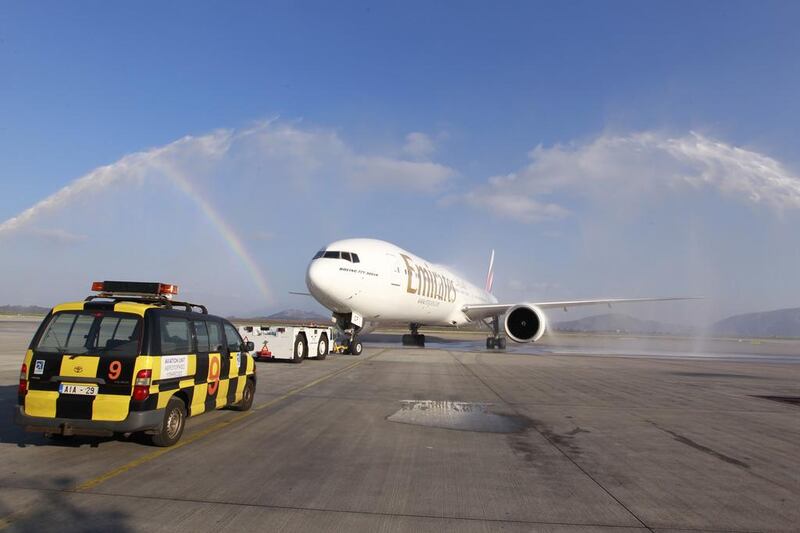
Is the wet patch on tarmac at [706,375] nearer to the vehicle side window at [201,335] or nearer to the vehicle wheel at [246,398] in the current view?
the vehicle wheel at [246,398]

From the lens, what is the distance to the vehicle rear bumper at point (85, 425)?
6.17 meters

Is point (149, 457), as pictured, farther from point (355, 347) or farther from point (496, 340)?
point (496, 340)

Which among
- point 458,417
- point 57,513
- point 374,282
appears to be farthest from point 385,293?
point 57,513

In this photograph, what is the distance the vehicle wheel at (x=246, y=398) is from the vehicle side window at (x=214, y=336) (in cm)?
143

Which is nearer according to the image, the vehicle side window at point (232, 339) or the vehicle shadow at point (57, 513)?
the vehicle shadow at point (57, 513)

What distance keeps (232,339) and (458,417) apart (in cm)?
429

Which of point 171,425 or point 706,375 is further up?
point 706,375

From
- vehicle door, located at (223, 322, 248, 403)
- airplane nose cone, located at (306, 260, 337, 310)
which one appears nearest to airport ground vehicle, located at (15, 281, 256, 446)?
vehicle door, located at (223, 322, 248, 403)

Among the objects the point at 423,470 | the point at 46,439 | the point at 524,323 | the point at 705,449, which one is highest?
the point at 524,323

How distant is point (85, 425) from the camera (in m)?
6.20

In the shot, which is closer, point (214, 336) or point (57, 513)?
point (57, 513)

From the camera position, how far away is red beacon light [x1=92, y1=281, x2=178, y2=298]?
7.56 m

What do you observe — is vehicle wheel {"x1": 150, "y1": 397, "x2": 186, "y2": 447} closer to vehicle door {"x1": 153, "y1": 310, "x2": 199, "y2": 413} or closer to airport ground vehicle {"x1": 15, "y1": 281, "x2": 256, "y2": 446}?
airport ground vehicle {"x1": 15, "y1": 281, "x2": 256, "y2": 446}

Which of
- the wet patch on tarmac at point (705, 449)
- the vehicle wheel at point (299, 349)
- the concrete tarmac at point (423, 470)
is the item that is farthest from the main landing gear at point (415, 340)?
the wet patch on tarmac at point (705, 449)
